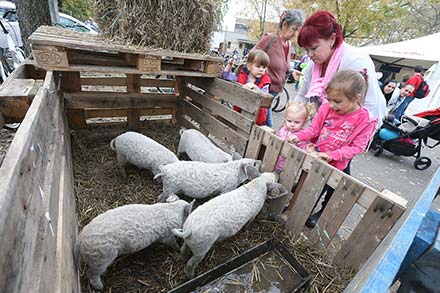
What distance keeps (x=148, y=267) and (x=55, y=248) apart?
1192 millimetres

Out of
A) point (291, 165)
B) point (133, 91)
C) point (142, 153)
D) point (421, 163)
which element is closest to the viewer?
point (291, 165)

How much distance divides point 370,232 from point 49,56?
3452mm

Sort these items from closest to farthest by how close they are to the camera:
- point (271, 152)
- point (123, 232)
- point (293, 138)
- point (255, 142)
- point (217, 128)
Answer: point (123, 232), point (293, 138), point (271, 152), point (255, 142), point (217, 128)

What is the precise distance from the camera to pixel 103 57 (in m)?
3.29

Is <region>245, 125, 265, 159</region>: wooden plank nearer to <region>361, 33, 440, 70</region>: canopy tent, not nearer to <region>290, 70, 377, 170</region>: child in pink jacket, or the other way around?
<region>290, 70, 377, 170</region>: child in pink jacket

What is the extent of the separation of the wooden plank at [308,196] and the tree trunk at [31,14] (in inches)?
236

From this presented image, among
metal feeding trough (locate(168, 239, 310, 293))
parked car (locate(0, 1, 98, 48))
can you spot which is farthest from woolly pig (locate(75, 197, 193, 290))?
parked car (locate(0, 1, 98, 48))

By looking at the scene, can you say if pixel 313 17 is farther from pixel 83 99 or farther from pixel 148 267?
pixel 83 99

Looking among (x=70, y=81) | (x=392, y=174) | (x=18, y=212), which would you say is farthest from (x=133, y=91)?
(x=392, y=174)

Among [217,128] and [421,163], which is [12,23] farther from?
[421,163]

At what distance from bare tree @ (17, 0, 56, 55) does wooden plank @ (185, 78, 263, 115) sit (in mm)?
3913

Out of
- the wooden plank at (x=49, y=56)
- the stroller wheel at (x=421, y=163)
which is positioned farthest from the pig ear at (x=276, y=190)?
the stroller wheel at (x=421, y=163)

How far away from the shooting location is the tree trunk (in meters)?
4.74

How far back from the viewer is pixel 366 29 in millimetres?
15398
